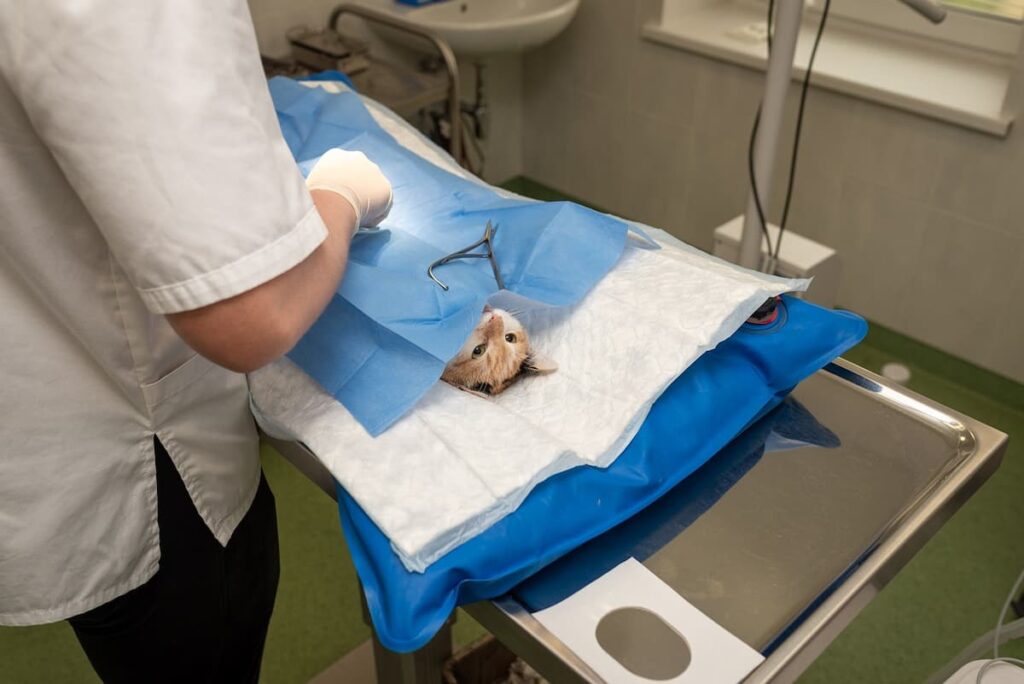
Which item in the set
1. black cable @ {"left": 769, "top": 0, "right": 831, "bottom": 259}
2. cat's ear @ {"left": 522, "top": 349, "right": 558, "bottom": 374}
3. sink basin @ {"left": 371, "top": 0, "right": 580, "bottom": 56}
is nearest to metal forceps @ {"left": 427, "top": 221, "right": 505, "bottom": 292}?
cat's ear @ {"left": 522, "top": 349, "right": 558, "bottom": 374}

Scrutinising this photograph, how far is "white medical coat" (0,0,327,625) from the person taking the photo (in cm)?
59

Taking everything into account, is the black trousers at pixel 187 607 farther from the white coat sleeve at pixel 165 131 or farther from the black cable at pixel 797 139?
the black cable at pixel 797 139

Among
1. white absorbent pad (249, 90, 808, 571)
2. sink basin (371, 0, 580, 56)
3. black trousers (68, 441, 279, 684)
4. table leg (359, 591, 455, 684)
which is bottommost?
table leg (359, 591, 455, 684)

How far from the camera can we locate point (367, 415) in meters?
0.88

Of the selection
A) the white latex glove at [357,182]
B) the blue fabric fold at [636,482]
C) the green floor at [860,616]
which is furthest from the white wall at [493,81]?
the blue fabric fold at [636,482]

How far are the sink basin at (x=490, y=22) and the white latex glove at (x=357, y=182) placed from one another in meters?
1.56

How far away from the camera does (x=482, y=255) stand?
3.46ft

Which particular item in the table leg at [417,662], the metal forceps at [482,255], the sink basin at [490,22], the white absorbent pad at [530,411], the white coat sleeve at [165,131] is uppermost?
the white coat sleeve at [165,131]

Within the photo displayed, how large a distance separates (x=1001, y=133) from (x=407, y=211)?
157cm

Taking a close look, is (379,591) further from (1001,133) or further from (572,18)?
(572,18)

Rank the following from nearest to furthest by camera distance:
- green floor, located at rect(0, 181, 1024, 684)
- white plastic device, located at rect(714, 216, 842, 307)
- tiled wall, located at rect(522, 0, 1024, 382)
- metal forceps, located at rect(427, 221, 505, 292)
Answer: metal forceps, located at rect(427, 221, 505, 292)
green floor, located at rect(0, 181, 1024, 684)
white plastic device, located at rect(714, 216, 842, 307)
tiled wall, located at rect(522, 0, 1024, 382)

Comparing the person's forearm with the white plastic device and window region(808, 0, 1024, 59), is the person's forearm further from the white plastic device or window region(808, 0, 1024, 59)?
window region(808, 0, 1024, 59)

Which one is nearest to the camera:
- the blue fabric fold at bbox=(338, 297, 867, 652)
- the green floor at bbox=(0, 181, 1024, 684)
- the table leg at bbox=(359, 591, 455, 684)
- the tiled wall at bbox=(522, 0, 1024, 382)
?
the blue fabric fold at bbox=(338, 297, 867, 652)

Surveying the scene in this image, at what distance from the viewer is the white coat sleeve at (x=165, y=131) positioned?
1.89 feet
